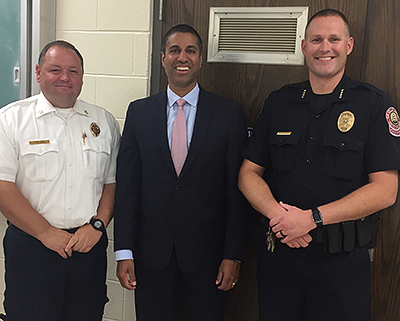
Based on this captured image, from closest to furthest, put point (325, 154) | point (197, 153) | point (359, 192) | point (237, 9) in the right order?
point (359, 192), point (325, 154), point (197, 153), point (237, 9)

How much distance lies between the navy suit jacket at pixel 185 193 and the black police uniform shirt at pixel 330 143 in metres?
0.17

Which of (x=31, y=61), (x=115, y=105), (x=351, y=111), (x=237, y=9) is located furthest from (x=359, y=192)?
(x=31, y=61)

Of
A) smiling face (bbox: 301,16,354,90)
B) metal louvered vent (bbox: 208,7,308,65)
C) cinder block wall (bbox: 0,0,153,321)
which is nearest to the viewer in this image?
smiling face (bbox: 301,16,354,90)

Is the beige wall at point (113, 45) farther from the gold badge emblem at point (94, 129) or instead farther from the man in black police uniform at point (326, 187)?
the man in black police uniform at point (326, 187)

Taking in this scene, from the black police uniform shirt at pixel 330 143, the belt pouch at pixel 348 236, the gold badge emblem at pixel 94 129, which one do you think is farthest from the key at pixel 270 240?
the gold badge emblem at pixel 94 129

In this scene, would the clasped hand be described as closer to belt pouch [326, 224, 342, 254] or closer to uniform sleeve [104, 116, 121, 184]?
belt pouch [326, 224, 342, 254]

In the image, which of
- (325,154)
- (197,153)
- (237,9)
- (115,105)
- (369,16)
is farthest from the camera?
(115,105)

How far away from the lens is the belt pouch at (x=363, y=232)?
5.07 feet

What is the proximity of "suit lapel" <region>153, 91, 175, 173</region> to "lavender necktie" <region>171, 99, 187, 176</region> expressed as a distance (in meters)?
0.03

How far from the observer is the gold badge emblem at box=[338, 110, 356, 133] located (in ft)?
5.19

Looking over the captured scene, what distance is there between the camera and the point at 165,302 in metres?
1.82

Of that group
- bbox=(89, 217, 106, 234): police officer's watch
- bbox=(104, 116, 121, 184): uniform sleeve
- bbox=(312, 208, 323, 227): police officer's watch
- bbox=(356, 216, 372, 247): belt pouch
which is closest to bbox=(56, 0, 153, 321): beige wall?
bbox=(104, 116, 121, 184): uniform sleeve

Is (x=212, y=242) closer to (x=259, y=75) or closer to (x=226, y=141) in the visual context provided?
(x=226, y=141)

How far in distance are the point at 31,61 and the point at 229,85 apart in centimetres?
110
